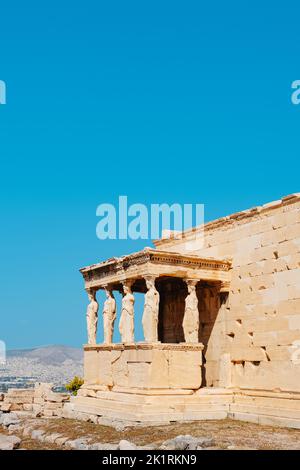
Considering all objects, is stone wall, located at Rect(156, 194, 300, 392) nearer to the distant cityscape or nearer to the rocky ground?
the rocky ground

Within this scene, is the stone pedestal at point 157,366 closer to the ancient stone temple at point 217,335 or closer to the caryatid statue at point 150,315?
the ancient stone temple at point 217,335

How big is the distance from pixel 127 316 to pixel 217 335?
222cm

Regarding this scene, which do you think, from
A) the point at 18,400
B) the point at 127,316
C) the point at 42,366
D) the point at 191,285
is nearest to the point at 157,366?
the point at 127,316

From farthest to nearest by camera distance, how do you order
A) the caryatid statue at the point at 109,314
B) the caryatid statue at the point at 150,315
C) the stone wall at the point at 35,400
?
the stone wall at the point at 35,400 < the caryatid statue at the point at 109,314 < the caryatid statue at the point at 150,315

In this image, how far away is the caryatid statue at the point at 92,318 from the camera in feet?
62.6

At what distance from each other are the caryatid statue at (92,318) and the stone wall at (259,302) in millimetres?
3240

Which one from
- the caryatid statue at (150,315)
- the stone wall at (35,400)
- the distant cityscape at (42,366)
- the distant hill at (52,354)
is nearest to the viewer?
the caryatid statue at (150,315)

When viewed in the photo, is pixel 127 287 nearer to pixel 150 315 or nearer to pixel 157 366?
pixel 150 315

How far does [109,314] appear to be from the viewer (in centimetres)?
1836

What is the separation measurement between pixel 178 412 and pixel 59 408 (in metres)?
5.04

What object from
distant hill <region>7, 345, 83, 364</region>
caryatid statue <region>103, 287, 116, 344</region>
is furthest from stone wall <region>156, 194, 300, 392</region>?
distant hill <region>7, 345, 83, 364</region>

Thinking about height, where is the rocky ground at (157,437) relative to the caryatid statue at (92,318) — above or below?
below

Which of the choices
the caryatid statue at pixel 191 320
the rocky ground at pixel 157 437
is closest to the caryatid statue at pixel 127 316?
the caryatid statue at pixel 191 320

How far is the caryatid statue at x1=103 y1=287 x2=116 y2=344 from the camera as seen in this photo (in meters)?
18.3
